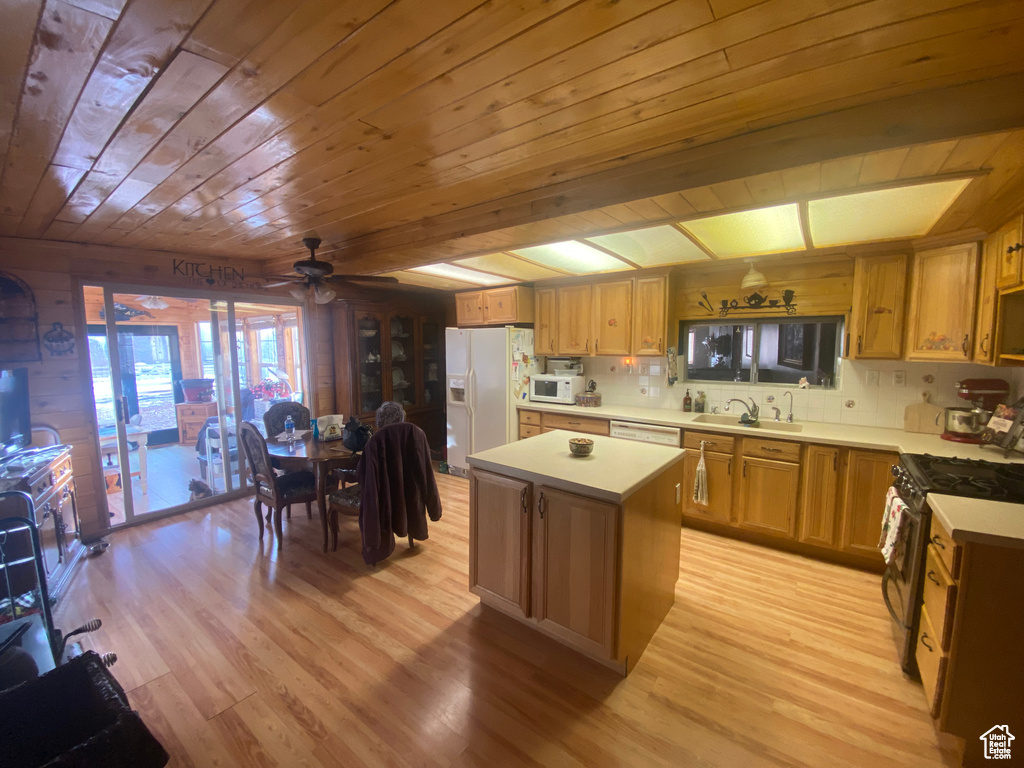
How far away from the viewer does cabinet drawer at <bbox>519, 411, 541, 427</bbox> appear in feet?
14.6

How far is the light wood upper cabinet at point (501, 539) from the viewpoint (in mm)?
2184

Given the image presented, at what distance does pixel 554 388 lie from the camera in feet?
14.9

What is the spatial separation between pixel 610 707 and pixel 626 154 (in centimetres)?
Answer: 237

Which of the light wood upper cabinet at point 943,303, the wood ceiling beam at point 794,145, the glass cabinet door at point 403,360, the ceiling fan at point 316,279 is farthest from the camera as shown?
the glass cabinet door at point 403,360

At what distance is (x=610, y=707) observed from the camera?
1.82m

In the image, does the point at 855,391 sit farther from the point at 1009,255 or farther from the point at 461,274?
the point at 461,274

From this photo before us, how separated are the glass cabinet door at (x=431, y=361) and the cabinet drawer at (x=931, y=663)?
490 centimetres

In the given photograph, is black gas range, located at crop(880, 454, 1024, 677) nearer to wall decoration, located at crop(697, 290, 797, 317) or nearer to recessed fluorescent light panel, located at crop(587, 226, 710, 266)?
wall decoration, located at crop(697, 290, 797, 317)

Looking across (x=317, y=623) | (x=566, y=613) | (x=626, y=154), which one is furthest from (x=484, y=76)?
(x=317, y=623)

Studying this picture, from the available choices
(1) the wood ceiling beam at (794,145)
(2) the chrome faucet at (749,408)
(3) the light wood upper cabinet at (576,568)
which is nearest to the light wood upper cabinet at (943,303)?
(2) the chrome faucet at (749,408)

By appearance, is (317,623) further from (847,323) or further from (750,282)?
(847,323)

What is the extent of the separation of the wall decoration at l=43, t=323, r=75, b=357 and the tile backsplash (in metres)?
4.85

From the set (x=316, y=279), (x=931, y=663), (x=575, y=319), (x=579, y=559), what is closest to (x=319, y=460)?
(x=316, y=279)

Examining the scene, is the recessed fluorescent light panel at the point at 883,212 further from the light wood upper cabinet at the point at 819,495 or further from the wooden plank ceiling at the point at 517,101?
the light wood upper cabinet at the point at 819,495
